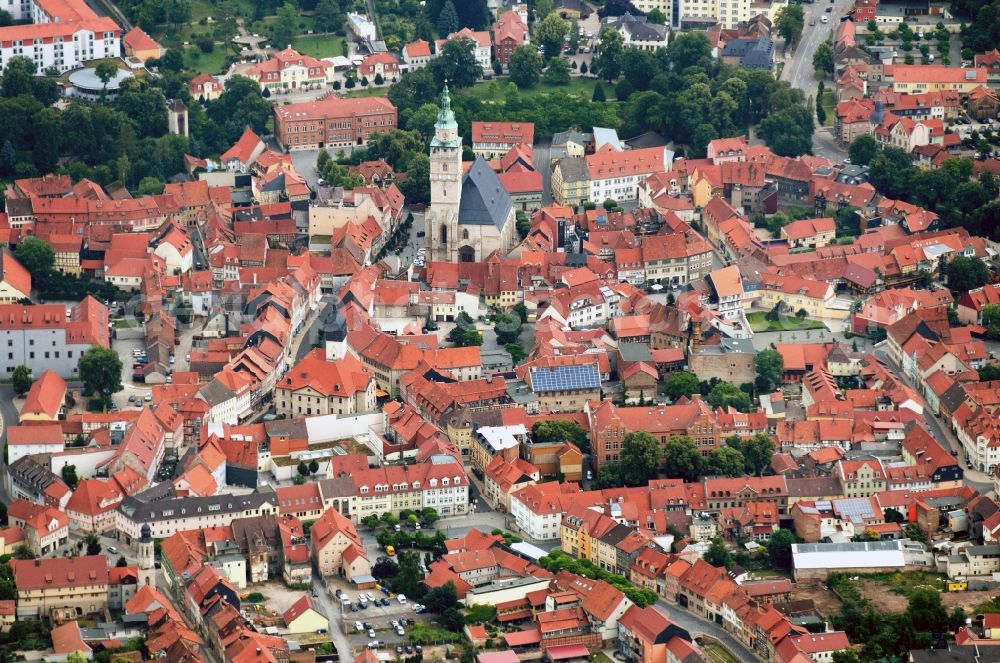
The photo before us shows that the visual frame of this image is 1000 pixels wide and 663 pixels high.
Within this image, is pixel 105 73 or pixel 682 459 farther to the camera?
pixel 105 73

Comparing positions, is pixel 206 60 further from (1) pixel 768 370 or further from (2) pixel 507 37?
(1) pixel 768 370

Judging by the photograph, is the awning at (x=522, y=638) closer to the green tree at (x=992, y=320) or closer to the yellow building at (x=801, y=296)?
the yellow building at (x=801, y=296)

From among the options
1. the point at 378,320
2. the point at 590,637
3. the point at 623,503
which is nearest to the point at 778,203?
the point at 378,320

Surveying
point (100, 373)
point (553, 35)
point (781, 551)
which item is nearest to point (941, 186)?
point (553, 35)

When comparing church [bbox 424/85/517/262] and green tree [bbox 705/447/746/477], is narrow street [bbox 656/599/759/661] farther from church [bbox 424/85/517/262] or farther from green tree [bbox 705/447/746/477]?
church [bbox 424/85/517/262]

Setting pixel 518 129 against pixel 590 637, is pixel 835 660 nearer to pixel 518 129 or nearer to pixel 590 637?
pixel 590 637

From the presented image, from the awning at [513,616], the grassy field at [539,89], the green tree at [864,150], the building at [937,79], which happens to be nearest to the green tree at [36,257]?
the grassy field at [539,89]

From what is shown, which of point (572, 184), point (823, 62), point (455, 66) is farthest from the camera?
point (823, 62)
